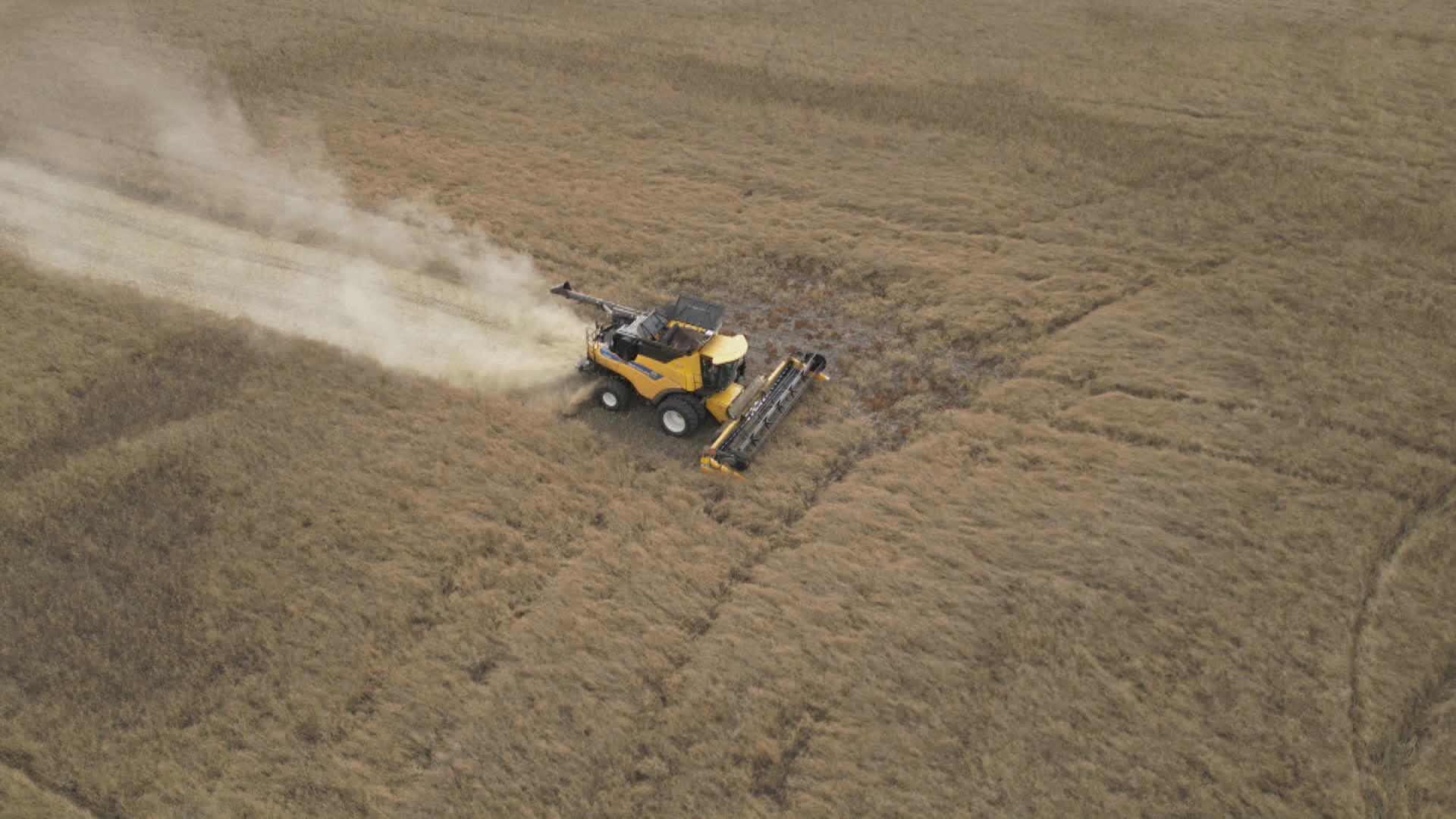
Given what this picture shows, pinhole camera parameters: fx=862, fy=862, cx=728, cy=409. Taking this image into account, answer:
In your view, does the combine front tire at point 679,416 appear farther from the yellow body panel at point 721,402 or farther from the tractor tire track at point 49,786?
the tractor tire track at point 49,786

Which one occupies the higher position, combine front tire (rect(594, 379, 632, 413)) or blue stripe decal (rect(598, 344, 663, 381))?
blue stripe decal (rect(598, 344, 663, 381))

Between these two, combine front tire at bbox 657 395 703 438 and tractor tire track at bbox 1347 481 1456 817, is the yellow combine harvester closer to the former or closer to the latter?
combine front tire at bbox 657 395 703 438

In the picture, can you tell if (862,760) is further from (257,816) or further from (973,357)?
(973,357)

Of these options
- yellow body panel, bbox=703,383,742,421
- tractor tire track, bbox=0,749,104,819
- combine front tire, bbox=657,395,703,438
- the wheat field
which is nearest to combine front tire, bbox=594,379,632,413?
the wheat field

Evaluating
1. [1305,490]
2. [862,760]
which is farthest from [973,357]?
[862,760]

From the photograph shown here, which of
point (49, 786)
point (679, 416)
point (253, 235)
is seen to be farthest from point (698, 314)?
point (253, 235)

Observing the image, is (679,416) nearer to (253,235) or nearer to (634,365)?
(634,365)
